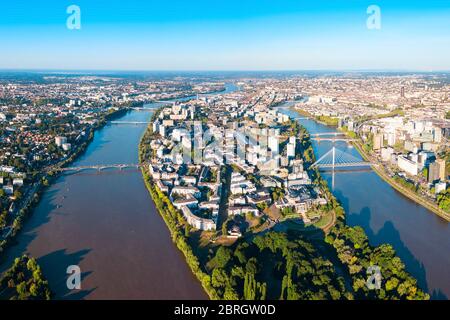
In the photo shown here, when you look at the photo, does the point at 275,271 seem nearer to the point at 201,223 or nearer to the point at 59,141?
the point at 201,223

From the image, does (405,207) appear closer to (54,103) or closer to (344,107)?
(344,107)

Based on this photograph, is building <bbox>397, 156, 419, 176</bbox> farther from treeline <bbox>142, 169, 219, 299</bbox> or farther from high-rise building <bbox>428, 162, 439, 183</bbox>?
treeline <bbox>142, 169, 219, 299</bbox>

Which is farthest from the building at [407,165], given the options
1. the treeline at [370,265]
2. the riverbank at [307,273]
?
the treeline at [370,265]

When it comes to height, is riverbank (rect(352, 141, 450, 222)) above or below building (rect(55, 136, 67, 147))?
below

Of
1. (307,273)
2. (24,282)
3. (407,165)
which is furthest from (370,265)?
(407,165)

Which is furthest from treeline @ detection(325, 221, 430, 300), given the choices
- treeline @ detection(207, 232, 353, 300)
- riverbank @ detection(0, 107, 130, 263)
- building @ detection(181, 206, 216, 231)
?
riverbank @ detection(0, 107, 130, 263)

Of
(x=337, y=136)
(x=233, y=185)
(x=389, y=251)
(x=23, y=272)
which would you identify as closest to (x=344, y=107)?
(x=337, y=136)
